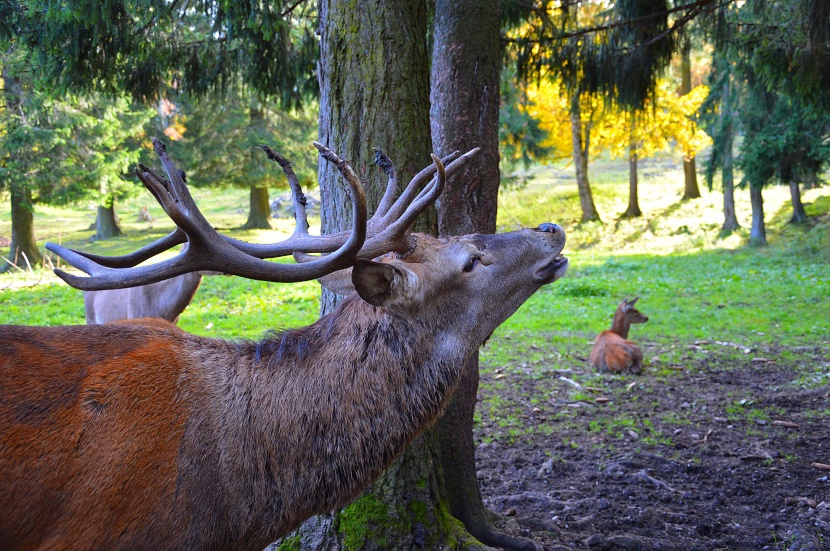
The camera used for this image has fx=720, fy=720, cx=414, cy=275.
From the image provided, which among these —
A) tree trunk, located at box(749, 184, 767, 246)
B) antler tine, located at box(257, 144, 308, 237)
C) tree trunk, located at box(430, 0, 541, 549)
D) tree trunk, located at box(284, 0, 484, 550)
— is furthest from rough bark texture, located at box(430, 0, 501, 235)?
tree trunk, located at box(749, 184, 767, 246)

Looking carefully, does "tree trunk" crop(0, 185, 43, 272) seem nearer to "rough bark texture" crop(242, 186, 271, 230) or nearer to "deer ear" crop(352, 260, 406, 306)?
"rough bark texture" crop(242, 186, 271, 230)

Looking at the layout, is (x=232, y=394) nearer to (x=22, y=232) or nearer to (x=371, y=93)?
(x=371, y=93)

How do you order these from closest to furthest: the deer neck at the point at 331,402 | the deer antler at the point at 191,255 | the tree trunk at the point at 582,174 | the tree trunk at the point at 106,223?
1. the deer antler at the point at 191,255
2. the deer neck at the point at 331,402
3. the tree trunk at the point at 106,223
4. the tree trunk at the point at 582,174

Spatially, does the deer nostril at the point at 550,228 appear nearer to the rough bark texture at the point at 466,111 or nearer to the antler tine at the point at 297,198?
the rough bark texture at the point at 466,111

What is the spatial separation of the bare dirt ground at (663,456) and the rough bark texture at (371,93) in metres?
2.09

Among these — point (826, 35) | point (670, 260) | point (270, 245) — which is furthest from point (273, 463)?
point (670, 260)

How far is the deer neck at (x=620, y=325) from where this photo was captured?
9508 millimetres

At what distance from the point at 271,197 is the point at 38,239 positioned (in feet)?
47.9

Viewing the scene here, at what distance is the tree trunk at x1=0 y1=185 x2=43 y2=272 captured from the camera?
17.3 meters

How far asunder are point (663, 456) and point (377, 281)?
3500 mm

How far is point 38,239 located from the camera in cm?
2273

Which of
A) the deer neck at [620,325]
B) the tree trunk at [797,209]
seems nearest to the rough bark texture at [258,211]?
the tree trunk at [797,209]

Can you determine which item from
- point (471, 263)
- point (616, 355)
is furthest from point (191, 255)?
point (616, 355)

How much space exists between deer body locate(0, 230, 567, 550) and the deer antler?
0.65 feet
